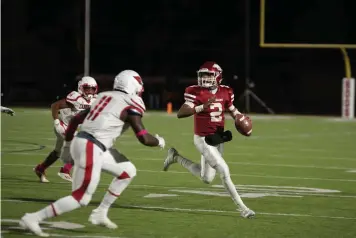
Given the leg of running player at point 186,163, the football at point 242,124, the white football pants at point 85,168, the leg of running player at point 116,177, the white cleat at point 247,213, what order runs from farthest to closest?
1. the leg of running player at point 186,163
2. the football at point 242,124
3. the white cleat at point 247,213
4. the leg of running player at point 116,177
5. the white football pants at point 85,168

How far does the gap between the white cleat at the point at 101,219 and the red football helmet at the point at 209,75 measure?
2273 millimetres

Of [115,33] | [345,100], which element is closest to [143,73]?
[115,33]

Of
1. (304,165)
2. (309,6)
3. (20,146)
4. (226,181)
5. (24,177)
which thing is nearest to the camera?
(226,181)

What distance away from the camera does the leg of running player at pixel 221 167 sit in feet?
32.9

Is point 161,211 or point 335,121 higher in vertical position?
point 161,211

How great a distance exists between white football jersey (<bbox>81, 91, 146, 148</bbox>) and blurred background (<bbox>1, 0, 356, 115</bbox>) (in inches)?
1145

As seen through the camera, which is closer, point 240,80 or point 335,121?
point 335,121

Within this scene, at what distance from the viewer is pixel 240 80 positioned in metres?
43.2

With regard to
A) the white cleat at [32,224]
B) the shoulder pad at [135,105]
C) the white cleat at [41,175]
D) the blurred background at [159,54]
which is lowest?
the blurred background at [159,54]

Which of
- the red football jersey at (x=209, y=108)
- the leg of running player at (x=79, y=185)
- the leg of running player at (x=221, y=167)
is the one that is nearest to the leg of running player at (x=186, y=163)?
the leg of running player at (x=221, y=167)

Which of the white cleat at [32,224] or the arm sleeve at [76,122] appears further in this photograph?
the arm sleeve at [76,122]

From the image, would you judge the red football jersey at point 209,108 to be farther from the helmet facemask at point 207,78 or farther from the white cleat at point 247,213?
the white cleat at point 247,213

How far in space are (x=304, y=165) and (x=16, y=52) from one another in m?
34.8

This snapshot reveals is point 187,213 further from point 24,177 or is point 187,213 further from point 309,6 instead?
point 309,6
